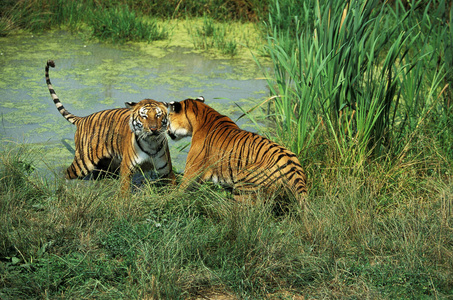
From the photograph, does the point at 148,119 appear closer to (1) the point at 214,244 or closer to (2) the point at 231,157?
(2) the point at 231,157

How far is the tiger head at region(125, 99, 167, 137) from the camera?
147 inches

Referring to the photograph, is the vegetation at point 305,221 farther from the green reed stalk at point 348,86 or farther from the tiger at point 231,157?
the tiger at point 231,157

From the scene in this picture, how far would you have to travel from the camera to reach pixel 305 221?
3.18m

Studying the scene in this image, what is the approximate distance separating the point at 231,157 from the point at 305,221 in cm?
73

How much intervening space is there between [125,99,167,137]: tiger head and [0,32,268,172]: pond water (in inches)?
33.5

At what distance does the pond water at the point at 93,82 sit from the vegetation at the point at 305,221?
1202mm

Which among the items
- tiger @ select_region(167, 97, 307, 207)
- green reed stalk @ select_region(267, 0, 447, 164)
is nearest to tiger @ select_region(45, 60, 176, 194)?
tiger @ select_region(167, 97, 307, 207)

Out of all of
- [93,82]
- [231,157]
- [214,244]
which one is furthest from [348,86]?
[93,82]

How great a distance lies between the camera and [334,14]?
384cm

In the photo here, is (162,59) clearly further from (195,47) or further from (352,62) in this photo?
(352,62)

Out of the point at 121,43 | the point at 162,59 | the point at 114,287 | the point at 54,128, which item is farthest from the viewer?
the point at 121,43

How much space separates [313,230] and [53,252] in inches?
55.7

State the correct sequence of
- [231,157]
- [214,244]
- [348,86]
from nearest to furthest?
1. [214,244]
2. [231,157]
3. [348,86]

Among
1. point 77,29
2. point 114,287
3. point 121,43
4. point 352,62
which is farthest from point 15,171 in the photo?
point 77,29
